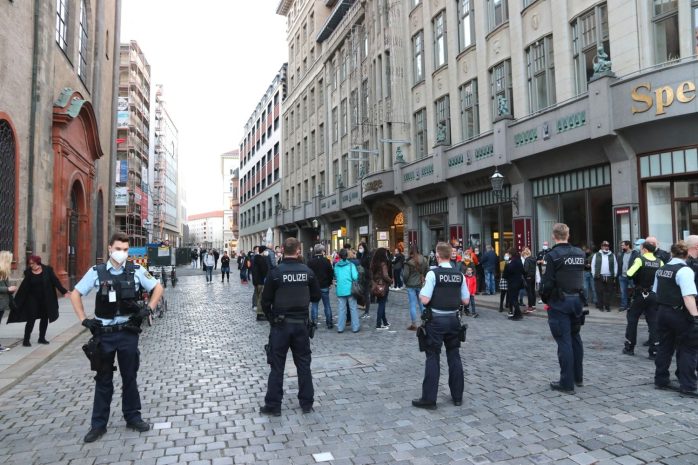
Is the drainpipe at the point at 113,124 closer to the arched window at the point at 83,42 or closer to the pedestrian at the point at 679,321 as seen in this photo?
the arched window at the point at 83,42

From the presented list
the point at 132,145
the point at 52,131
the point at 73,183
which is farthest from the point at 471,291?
the point at 132,145

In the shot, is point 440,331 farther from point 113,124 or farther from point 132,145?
point 132,145

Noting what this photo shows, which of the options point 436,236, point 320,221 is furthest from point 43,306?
point 320,221

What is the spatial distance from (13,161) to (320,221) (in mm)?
25868

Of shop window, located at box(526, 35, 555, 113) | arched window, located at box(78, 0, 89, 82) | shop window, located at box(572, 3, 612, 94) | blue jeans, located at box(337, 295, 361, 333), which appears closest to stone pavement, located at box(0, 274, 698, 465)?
blue jeans, located at box(337, 295, 361, 333)

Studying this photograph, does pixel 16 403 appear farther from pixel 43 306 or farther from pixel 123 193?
pixel 123 193

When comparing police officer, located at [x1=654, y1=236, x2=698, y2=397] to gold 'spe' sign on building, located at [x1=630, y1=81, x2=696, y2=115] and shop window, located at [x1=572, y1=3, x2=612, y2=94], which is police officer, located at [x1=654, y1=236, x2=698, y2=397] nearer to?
gold 'spe' sign on building, located at [x1=630, y1=81, x2=696, y2=115]

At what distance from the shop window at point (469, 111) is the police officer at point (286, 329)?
1588cm

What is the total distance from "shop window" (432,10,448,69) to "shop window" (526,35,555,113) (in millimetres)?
5425

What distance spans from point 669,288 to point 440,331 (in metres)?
2.84

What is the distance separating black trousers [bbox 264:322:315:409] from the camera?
5.06 m

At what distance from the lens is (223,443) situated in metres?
4.32

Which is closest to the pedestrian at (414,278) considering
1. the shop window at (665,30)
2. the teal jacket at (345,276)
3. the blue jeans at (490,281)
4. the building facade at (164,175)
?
the teal jacket at (345,276)

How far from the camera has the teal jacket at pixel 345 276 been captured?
1027 centimetres
